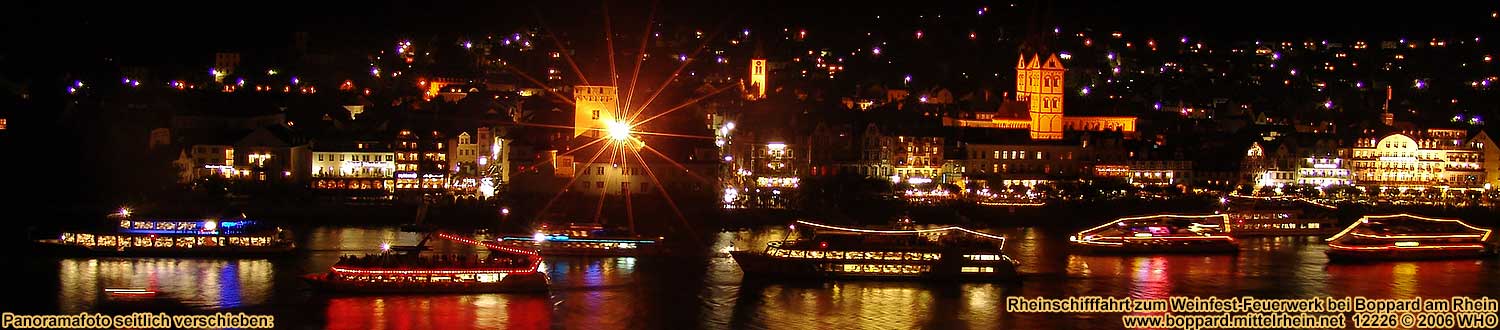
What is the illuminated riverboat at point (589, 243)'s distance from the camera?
32656mm

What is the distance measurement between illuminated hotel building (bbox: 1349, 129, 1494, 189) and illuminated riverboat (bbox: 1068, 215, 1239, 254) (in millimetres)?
17987

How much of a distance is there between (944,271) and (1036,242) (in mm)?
8349

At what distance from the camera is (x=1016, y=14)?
9231 cm

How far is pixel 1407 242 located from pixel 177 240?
28.9 meters

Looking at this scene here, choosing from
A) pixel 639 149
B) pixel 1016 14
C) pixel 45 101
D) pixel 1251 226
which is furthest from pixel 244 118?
pixel 1016 14

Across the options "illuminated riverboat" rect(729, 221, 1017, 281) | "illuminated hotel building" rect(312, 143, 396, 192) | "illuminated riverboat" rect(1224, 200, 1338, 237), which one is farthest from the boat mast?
"illuminated riverboat" rect(1224, 200, 1338, 237)

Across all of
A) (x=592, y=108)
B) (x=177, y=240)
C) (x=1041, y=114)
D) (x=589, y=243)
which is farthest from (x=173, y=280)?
(x=1041, y=114)

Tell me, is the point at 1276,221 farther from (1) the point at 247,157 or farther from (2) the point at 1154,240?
(1) the point at 247,157

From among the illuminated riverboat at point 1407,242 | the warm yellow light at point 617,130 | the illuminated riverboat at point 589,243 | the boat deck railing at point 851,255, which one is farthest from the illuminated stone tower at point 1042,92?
the boat deck railing at point 851,255

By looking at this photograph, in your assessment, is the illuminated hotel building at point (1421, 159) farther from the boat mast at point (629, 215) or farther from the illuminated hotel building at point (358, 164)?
the illuminated hotel building at point (358, 164)

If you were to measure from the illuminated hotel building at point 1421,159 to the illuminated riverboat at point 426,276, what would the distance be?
115 ft

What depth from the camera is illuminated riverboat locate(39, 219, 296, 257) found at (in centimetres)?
3181

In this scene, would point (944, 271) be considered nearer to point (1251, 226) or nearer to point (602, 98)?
point (1251, 226)

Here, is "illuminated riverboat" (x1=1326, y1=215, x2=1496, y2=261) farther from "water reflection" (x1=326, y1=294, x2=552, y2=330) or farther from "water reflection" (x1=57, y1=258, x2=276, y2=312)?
"water reflection" (x1=57, y1=258, x2=276, y2=312)
